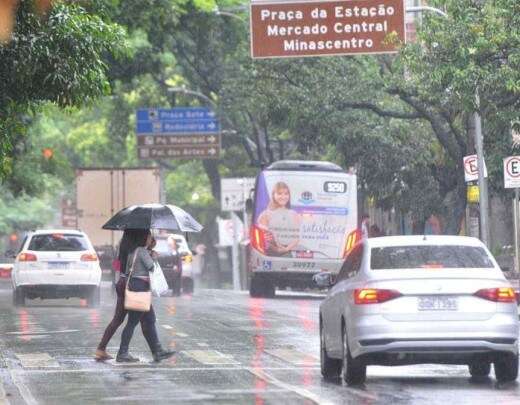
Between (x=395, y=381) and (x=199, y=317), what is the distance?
12723 millimetres

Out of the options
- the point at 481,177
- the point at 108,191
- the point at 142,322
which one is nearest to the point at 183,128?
the point at 108,191

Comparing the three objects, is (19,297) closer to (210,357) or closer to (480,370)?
(210,357)

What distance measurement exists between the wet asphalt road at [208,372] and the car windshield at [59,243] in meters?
6.43

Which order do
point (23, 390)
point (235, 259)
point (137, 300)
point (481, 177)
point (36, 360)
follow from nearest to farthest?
point (23, 390) → point (137, 300) → point (36, 360) → point (481, 177) → point (235, 259)

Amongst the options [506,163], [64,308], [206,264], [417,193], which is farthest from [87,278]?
[206,264]

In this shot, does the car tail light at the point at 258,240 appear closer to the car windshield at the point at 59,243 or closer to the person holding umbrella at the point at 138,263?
the car windshield at the point at 59,243

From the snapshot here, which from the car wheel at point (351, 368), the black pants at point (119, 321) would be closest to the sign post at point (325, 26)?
the black pants at point (119, 321)

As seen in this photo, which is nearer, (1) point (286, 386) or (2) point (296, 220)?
(1) point (286, 386)

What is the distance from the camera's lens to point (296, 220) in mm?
41375

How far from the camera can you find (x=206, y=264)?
7381 cm

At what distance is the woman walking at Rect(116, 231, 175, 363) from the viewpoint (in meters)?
19.8

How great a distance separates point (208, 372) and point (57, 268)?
17463 millimetres

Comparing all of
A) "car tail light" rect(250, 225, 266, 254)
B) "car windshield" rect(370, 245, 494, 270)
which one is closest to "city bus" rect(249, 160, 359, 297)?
"car tail light" rect(250, 225, 266, 254)

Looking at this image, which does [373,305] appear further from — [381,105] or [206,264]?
[206,264]
